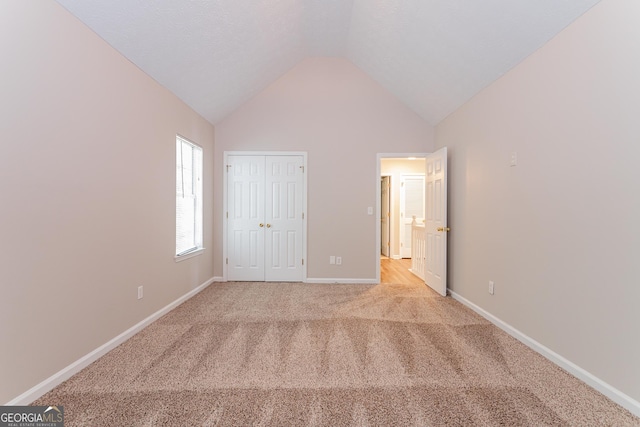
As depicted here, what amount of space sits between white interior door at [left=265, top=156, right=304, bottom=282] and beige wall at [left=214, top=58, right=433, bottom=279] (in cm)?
19

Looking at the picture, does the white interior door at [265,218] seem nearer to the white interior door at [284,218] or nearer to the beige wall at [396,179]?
the white interior door at [284,218]

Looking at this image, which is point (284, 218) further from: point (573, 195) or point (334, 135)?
point (573, 195)

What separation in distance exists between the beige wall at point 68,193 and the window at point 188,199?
647 millimetres

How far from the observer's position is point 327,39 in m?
4.18

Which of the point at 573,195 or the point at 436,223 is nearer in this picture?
the point at 573,195

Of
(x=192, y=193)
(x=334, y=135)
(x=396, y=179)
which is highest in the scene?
(x=334, y=135)

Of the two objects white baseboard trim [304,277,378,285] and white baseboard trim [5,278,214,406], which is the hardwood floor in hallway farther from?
white baseboard trim [5,278,214,406]

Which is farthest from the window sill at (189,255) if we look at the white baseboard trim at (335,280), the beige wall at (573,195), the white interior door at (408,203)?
the white interior door at (408,203)

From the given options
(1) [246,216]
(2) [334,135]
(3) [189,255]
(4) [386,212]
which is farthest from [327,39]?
(4) [386,212]

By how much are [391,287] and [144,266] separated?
3238 mm

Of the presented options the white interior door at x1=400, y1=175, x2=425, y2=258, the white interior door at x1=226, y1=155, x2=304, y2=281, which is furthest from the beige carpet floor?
the white interior door at x1=400, y1=175, x2=425, y2=258

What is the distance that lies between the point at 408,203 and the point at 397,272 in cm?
240

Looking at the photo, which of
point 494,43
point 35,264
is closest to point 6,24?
point 35,264

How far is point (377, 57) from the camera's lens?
4.01 meters
